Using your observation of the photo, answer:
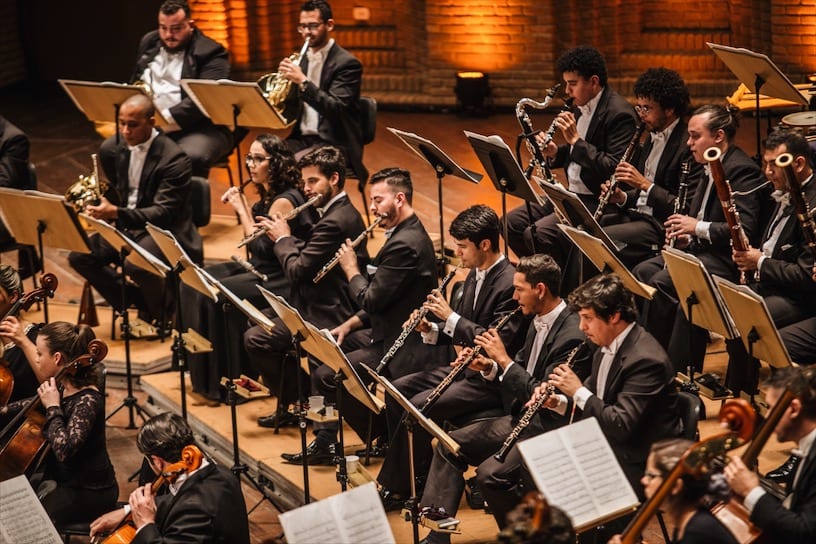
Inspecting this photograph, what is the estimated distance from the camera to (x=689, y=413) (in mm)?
5289

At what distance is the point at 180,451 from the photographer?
5.32 metres

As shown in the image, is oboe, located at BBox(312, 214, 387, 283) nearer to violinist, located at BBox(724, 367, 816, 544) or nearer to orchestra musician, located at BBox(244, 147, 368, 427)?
orchestra musician, located at BBox(244, 147, 368, 427)

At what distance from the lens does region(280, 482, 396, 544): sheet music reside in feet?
14.3

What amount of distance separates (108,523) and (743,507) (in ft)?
8.65

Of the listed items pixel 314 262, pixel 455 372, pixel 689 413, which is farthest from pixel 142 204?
pixel 689 413

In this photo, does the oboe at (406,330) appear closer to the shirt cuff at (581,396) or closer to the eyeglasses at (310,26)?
the shirt cuff at (581,396)

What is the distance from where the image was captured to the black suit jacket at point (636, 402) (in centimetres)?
527

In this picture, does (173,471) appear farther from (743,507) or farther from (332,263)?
(743,507)

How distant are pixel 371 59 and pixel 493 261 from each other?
22.5ft

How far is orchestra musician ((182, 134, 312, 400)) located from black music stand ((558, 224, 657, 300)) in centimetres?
185

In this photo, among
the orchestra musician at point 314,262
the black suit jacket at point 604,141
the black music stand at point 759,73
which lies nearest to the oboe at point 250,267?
the orchestra musician at point 314,262

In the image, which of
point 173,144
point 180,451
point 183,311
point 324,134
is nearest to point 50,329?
point 180,451

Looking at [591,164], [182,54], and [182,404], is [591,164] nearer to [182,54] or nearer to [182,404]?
[182,404]

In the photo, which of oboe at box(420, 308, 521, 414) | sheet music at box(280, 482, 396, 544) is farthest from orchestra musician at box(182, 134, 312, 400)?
sheet music at box(280, 482, 396, 544)
